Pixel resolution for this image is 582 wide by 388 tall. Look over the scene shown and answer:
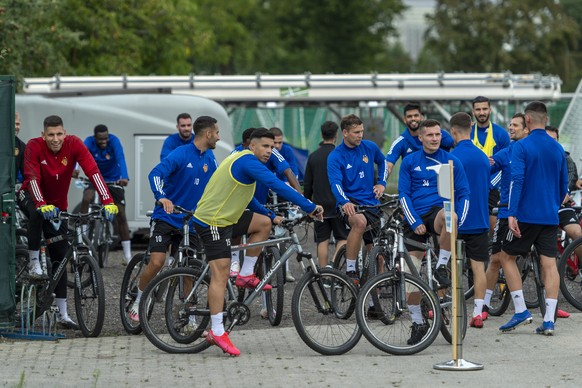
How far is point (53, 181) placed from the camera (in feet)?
40.7

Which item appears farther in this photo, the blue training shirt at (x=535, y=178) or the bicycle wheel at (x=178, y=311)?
the blue training shirt at (x=535, y=178)

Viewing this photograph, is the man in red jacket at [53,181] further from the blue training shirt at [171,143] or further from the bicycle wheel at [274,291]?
the blue training shirt at [171,143]

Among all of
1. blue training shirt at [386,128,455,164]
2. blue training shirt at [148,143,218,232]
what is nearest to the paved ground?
blue training shirt at [148,143,218,232]

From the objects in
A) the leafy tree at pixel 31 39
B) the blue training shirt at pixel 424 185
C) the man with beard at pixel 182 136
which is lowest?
the blue training shirt at pixel 424 185

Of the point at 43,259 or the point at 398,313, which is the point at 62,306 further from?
the point at 398,313

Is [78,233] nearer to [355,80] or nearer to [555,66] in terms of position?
[355,80]

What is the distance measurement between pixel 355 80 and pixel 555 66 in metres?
37.3

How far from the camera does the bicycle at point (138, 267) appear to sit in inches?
474

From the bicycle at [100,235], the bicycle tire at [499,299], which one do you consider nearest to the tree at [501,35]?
the bicycle at [100,235]

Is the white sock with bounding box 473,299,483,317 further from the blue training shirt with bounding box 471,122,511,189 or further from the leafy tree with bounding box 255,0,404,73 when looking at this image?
the leafy tree with bounding box 255,0,404,73

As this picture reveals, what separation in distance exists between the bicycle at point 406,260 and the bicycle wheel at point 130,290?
2.12 meters

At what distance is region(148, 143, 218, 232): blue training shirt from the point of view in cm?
1234

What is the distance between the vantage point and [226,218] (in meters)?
10.9

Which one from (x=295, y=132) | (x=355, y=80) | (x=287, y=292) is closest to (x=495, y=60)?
(x=295, y=132)
